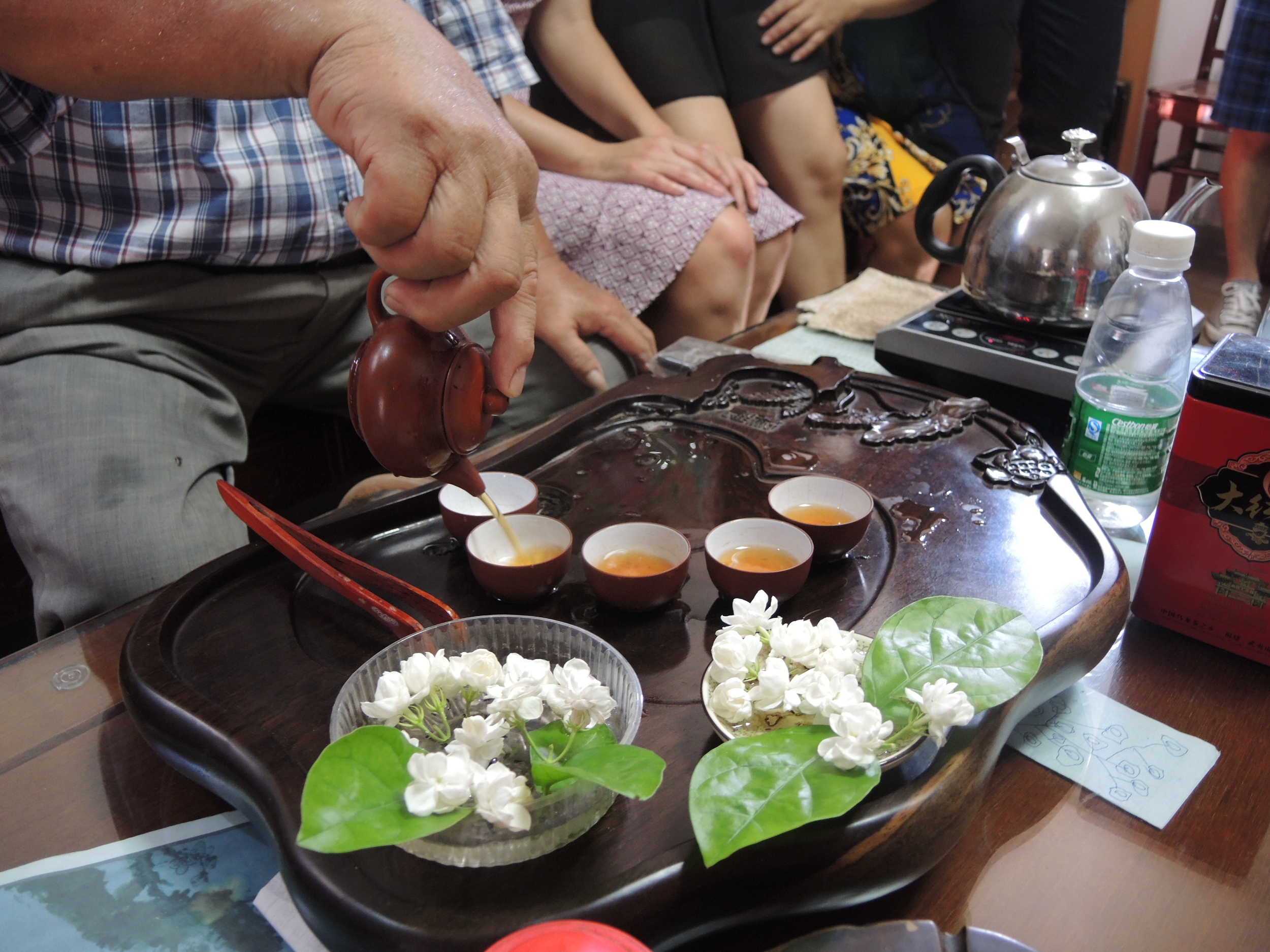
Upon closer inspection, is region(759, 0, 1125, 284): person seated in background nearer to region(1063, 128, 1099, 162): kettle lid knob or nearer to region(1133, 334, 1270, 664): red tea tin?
region(1063, 128, 1099, 162): kettle lid knob

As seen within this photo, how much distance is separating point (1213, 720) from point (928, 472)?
0.38 m

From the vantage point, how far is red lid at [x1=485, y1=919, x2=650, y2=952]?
1.43 ft

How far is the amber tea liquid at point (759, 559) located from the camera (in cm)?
86

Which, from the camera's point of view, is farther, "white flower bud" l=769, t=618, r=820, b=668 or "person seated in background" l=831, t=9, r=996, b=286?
"person seated in background" l=831, t=9, r=996, b=286

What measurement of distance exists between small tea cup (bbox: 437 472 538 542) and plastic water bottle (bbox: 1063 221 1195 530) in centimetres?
59

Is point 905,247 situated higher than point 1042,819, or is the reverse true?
point 1042,819

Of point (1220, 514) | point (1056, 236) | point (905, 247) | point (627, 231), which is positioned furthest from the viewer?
point (905, 247)

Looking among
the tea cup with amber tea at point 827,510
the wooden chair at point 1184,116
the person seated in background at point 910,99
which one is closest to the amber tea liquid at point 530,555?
the tea cup with amber tea at point 827,510

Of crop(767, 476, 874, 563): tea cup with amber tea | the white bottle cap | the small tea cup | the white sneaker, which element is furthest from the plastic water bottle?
the white sneaker

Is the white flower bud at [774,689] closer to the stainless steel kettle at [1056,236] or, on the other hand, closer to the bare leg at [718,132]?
the stainless steel kettle at [1056,236]

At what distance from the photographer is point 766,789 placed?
0.55 meters

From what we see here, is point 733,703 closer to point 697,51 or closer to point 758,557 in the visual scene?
point 758,557

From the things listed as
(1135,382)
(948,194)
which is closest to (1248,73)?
(948,194)

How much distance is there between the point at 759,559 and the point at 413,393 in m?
0.34
